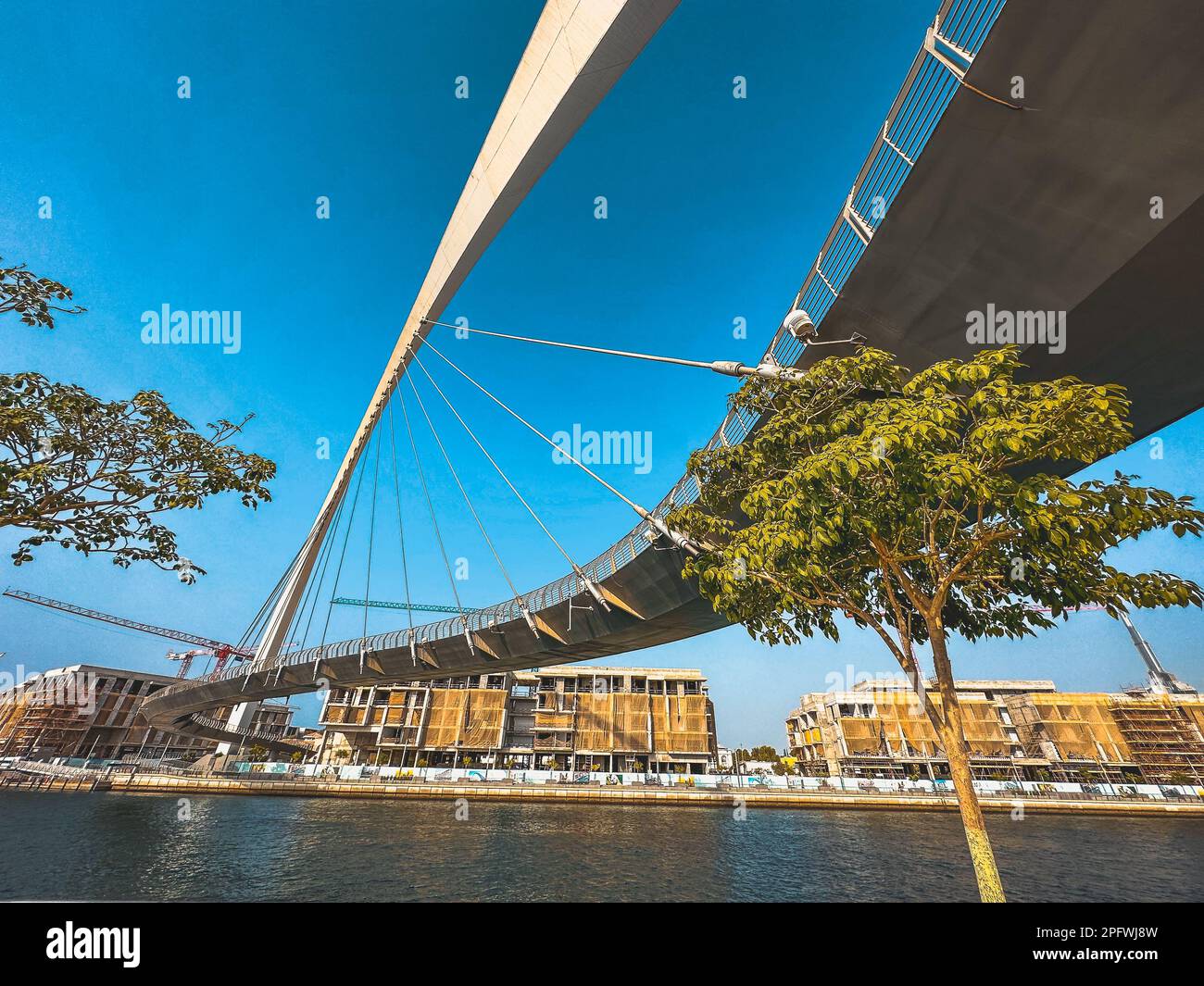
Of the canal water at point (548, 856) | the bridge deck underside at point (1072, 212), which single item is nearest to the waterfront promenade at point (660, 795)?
the canal water at point (548, 856)

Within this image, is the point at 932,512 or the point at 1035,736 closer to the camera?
the point at 932,512

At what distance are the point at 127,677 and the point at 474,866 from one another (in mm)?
107504

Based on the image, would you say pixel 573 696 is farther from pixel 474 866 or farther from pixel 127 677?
pixel 127 677

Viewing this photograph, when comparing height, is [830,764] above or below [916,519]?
below

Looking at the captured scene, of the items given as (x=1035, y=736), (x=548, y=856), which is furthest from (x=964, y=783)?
(x=1035, y=736)

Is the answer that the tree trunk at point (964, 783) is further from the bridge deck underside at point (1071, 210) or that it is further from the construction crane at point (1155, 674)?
the construction crane at point (1155, 674)

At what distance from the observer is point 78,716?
8356 centimetres

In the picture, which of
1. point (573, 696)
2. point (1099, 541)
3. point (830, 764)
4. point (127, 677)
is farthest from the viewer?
point (127, 677)

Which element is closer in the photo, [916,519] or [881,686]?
[916,519]

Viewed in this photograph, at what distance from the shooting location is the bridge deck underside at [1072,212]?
235 inches

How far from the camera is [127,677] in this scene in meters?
91.4

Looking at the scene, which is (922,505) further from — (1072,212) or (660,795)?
(660,795)

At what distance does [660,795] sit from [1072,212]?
1979 inches
